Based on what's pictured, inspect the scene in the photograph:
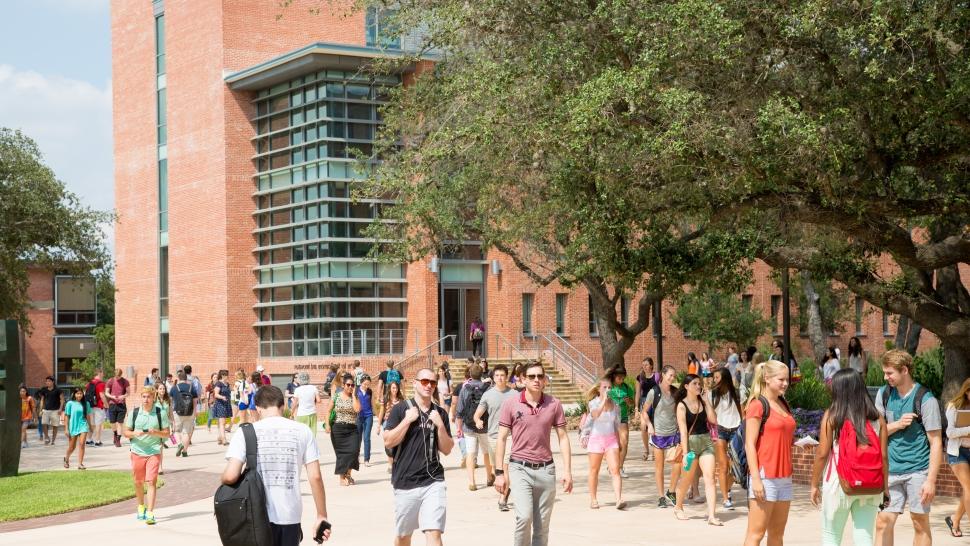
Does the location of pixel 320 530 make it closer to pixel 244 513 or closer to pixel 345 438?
pixel 244 513

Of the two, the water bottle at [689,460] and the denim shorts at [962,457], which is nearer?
the denim shorts at [962,457]

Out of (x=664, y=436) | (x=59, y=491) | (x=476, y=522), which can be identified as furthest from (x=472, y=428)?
(x=59, y=491)

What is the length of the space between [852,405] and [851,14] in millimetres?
6178

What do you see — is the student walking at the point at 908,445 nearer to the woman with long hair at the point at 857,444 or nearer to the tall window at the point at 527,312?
the woman with long hair at the point at 857,444

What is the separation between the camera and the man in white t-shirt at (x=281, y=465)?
738 cm

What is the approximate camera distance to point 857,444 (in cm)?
788

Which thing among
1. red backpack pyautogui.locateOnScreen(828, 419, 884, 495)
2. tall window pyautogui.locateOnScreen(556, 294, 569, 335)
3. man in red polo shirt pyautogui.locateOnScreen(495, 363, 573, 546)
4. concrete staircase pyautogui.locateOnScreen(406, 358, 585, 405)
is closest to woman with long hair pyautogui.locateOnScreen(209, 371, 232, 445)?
concrete staircase pyautogui.locateOnScreen(406, 358, 585, 405)

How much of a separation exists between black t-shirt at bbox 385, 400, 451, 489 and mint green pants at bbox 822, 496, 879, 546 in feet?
9.36

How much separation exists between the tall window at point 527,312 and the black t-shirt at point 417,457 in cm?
3711

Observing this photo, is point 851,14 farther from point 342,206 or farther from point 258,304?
point 258,304

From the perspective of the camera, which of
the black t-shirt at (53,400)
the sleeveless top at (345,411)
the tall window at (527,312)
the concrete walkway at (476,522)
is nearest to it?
the concrete walkway at (476,522)

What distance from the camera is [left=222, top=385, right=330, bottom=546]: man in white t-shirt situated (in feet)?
24.2

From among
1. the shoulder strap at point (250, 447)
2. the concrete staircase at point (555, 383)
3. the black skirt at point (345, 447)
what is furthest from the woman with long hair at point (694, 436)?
the concrete staircase at point (555, 383)

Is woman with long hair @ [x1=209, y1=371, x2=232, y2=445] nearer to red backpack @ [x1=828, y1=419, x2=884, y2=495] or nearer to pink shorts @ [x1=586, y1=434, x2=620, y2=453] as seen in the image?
pink shorts @ [x1=586, y1=434, x2=620, y2=453]
